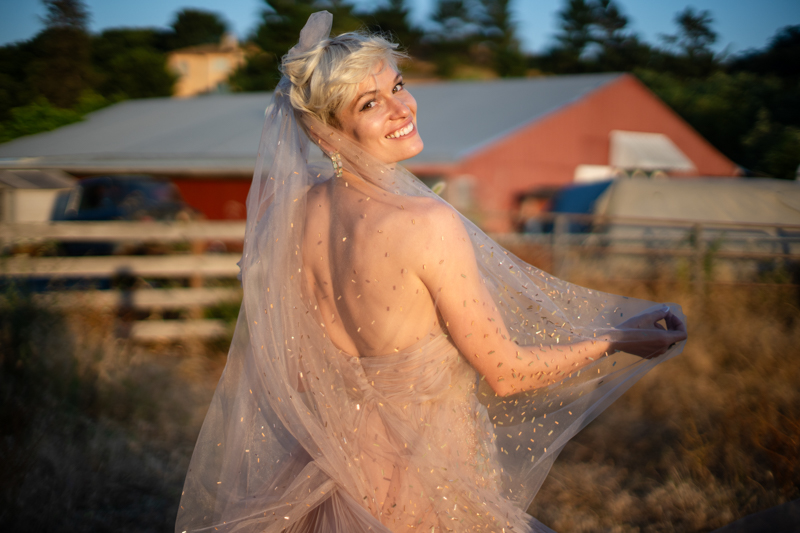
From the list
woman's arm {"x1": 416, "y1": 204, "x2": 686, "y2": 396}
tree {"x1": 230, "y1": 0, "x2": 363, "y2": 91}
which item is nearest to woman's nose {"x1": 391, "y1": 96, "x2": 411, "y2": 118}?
woman's arm {"x1": 416, "y1": 204, "x2": 686, "y2": 396}

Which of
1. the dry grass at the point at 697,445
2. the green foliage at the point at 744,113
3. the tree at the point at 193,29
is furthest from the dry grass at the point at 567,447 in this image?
the tree at the point at 193,29

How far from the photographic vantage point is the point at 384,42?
157 centimetres

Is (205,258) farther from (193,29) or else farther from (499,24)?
(193,29)

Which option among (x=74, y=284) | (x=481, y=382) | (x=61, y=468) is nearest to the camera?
(x=481, y=382)

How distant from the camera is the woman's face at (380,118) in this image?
1.58 m

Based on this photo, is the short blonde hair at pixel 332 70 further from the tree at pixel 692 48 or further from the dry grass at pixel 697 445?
the tree at pixel 692 48

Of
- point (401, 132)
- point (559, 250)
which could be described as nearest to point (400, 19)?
point (559, 250)

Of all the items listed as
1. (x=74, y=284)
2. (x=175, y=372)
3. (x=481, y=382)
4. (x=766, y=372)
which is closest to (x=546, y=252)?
(x=766, y=372)

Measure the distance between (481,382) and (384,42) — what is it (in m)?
0.92

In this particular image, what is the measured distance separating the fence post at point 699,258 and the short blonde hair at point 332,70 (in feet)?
16.8

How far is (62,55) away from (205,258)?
15.5m

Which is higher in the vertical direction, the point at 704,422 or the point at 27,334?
the point at 27,334

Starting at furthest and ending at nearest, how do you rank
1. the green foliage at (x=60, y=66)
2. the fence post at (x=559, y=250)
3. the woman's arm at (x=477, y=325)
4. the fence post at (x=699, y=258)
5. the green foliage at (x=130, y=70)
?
the green foliage at (x=130, y=70)
the green foliage at (x=60, y=66)
the fence post at (x=559, y=250)
the fence post at (x=699, y=258)
the woman's arm at (x=477, y=325)

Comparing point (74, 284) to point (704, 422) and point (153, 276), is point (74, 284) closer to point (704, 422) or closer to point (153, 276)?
point (153, 276)
